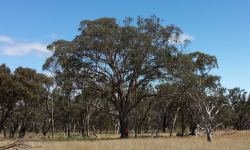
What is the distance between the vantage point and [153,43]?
41.5 meters

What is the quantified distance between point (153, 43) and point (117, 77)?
5220mm

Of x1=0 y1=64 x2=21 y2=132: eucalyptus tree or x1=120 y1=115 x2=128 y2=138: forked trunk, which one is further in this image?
x1=0 y1=64 x2=21 y2=132: eucalyptus tree

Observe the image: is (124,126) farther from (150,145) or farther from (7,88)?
(150,145)

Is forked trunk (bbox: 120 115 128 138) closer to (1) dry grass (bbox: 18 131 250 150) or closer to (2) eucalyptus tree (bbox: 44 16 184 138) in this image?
(2) eucalyptus tree (bbox: 44 16 184 138)

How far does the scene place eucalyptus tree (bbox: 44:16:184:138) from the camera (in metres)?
39.9

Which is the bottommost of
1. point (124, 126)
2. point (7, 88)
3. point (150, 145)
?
point (150, 145)

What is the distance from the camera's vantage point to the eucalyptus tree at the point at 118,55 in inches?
1572

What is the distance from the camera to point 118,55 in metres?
41.4

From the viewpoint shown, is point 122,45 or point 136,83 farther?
point 136,83

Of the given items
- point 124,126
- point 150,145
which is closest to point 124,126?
point 124,126

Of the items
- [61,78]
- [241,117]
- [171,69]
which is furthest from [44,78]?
[241,117]

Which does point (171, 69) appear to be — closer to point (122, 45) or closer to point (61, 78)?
point (122, 45)

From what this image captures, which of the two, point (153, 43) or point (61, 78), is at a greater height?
point (153, 43)

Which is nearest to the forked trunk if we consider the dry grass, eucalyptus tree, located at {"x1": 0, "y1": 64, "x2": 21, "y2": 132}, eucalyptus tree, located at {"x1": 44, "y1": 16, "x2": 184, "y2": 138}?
eucalyptus tree, located at {"x1": 44, "y1": 16, "x2": 184, "y2": 138}
